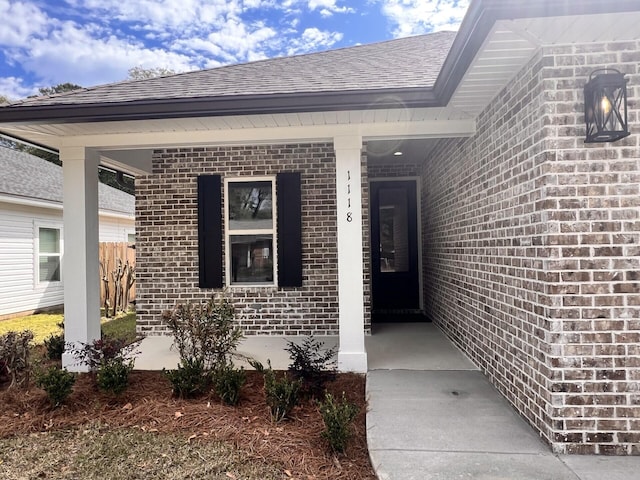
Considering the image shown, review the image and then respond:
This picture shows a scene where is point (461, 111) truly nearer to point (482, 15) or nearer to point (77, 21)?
point (482, 15)

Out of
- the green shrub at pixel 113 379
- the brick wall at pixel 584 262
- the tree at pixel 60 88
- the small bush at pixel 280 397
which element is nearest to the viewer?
the brick wall at pixel 584 262

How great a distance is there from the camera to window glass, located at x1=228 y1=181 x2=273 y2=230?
6289 millimetres

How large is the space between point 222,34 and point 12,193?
1584 cm

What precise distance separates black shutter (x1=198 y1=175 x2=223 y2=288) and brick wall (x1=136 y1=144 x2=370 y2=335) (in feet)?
0.59

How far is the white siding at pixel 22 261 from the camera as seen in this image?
9.16m

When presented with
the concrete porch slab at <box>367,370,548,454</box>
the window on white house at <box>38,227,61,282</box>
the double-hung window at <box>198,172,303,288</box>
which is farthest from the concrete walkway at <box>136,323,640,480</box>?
the window on white house at <box>38,227,61,282</box>

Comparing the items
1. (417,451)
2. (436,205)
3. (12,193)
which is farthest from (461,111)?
(12,193)

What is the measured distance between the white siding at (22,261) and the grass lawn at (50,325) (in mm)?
435

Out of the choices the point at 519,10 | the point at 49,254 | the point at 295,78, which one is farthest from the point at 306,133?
the point at 49,254

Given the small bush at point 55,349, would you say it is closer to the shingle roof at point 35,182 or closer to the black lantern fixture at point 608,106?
the shingle roof at point 35,182

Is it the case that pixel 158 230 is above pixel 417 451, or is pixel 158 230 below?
above

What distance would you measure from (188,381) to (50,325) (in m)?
6.19

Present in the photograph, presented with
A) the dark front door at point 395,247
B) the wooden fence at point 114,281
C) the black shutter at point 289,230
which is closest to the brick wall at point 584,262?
the black shutter at point 289,230

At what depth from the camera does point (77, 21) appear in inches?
782
